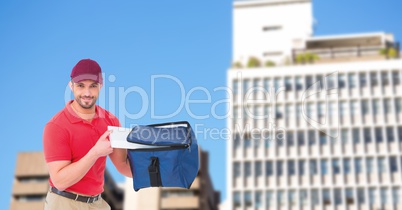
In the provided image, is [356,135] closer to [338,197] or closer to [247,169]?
[338,197]

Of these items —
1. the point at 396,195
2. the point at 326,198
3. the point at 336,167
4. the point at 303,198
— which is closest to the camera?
the point at 396,195

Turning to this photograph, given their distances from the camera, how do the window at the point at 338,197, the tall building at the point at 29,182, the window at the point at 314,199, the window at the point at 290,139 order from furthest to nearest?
the tall building at the point at 29,182 < the window at the point at 290,139 < the window at the point at 314,199 < the window at the point at 338,197

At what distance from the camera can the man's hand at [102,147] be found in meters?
4.58

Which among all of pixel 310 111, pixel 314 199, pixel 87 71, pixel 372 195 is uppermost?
pixel 310 111

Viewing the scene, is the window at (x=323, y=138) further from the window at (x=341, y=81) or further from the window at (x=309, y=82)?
the window at (x=341, y=81)

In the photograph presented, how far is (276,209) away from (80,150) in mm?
74556

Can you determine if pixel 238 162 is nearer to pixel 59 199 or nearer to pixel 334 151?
pixel 334 151

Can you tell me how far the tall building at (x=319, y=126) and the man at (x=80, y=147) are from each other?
72788 millimetres

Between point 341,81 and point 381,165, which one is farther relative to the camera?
point 341,81

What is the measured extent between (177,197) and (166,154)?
89427mm

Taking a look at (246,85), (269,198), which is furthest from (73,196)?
(246,85)

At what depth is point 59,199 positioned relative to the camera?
486cm

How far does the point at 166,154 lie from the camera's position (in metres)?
4.68

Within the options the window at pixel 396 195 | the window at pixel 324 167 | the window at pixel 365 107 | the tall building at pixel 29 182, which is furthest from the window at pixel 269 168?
the tall building at pixel 29 182
